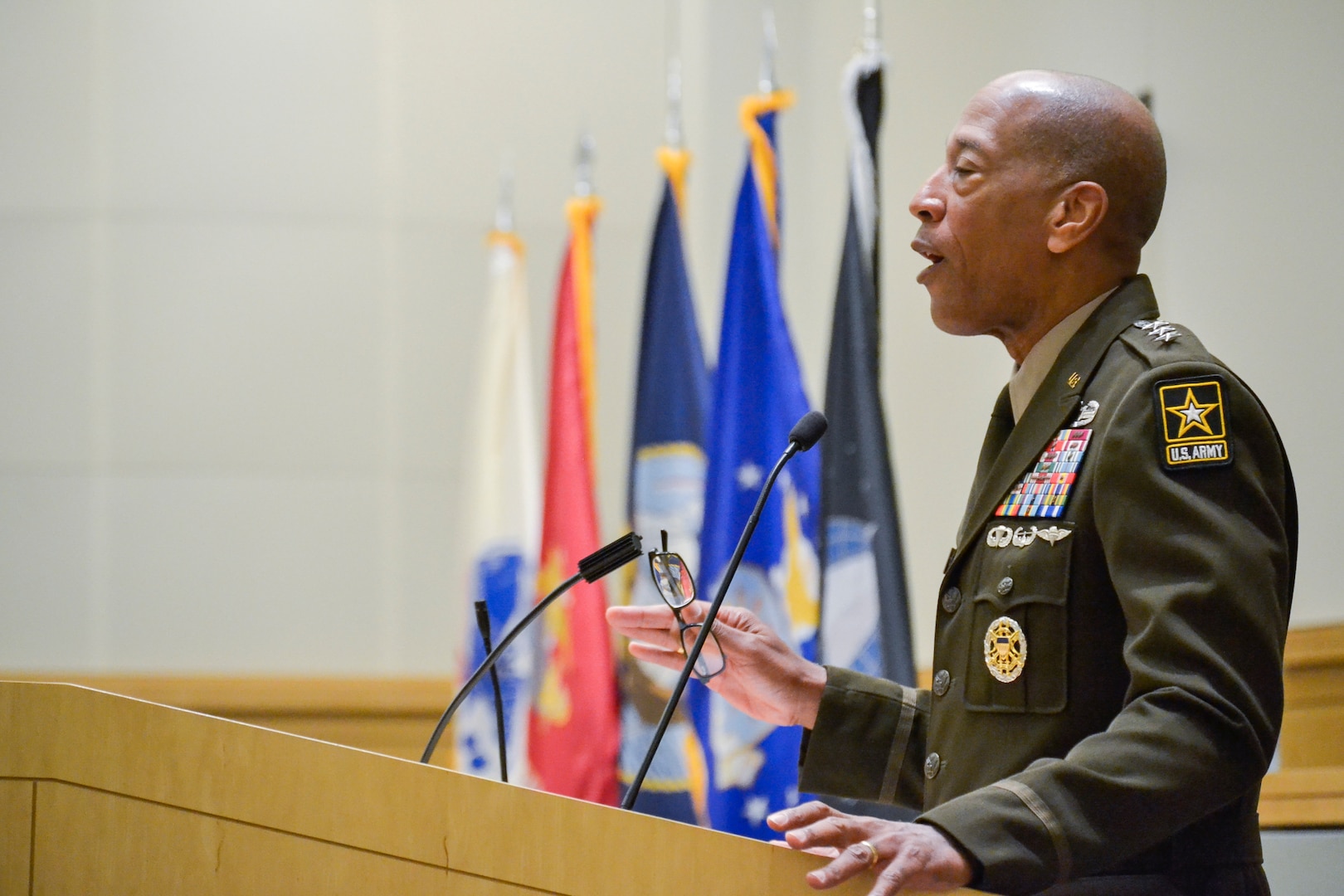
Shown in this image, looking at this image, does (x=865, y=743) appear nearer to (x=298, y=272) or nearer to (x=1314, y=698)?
(x=1314, y=698)

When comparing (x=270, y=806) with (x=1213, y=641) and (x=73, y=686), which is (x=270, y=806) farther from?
(x=1213, y=641)

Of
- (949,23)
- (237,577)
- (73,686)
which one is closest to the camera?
(73,686)

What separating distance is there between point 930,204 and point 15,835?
1030 millimetres

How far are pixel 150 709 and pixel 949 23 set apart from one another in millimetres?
3660

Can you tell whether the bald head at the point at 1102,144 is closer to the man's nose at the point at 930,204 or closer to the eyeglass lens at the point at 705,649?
the man's nose at the point at 930,204

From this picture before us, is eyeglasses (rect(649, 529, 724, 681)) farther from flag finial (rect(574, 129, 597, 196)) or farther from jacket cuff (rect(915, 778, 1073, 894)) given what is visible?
flag finial (rect(574, 129, 597, 196))

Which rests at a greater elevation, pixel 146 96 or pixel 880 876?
pixel 146 96

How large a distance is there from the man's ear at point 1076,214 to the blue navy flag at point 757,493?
2.04m

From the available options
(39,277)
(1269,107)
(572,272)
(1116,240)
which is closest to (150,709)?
(1116,240)

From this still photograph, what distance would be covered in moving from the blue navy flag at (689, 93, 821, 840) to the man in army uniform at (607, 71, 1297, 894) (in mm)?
1908

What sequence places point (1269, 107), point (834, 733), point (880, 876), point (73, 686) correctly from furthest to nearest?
point (1269, 107) < point (834, 733) < point (73, 686) < point (880, 876)

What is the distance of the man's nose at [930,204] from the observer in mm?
Result: 1498

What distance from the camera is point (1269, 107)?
114 inches

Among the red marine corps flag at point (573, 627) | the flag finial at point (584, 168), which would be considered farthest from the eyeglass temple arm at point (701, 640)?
the flag finial at point (584, 168)
